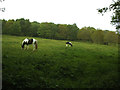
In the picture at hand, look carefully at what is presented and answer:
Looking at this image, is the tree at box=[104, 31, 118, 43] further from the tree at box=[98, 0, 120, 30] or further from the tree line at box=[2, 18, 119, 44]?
the tree at box=[98, 0, 120, 30]

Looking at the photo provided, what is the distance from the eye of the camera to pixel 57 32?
76312 mm

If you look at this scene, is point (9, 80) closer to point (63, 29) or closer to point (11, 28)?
point (11, 28)

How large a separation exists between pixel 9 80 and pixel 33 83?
1.39 metres

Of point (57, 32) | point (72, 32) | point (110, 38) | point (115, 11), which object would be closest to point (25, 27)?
point (57, 32)

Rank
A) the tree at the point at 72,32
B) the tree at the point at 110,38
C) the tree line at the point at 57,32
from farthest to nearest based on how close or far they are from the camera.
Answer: the tree at the point at 72,32, the tree line at the point at 57,32, the tree at the point at 110,38

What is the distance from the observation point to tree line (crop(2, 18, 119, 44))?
62812 millimetres

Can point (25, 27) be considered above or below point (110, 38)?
above

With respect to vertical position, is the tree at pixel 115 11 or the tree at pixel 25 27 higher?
the tree at pixel 25 27

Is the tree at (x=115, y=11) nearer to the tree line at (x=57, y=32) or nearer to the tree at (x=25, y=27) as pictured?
the tree line at (x=57, y=32)

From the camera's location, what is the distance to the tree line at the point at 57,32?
6281 cm

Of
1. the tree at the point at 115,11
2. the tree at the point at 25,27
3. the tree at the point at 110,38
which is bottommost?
the tree at the point at 110,38

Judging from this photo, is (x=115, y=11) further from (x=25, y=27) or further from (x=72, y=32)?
(x=25, y=27)

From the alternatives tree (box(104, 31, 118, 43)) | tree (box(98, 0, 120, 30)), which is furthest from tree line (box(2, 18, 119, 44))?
tree (box(98, 0, 120, 30))

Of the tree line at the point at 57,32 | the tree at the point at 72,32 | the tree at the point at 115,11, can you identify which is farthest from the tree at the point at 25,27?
the tree at the point at 115,11
